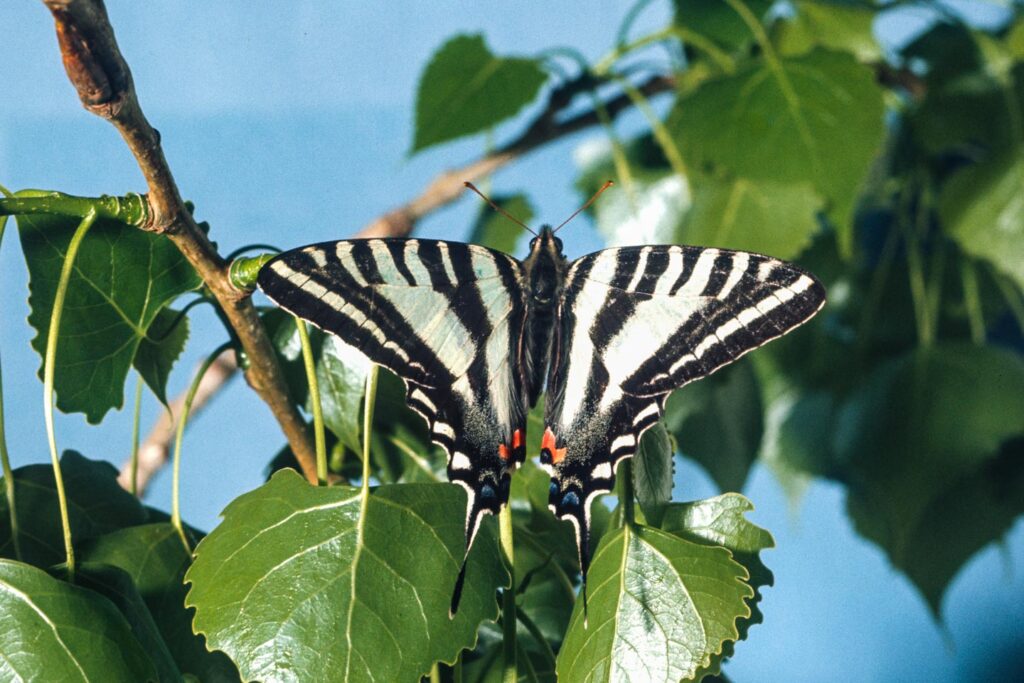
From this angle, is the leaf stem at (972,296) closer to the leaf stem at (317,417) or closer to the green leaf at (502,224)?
the green leaf at (502,224)

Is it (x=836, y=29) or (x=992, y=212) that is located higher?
(x=836, y=29)

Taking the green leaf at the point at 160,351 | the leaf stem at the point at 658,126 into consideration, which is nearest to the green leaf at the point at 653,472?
the green leaf at the point at 160,351

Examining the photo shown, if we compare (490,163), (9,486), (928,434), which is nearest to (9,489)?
(9,486)

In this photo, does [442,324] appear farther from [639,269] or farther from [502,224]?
[502,224]

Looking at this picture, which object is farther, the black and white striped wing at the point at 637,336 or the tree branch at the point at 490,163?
the tree branch at the point at 490,163

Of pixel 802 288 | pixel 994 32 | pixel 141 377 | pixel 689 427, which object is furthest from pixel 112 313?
pixel 994 32
